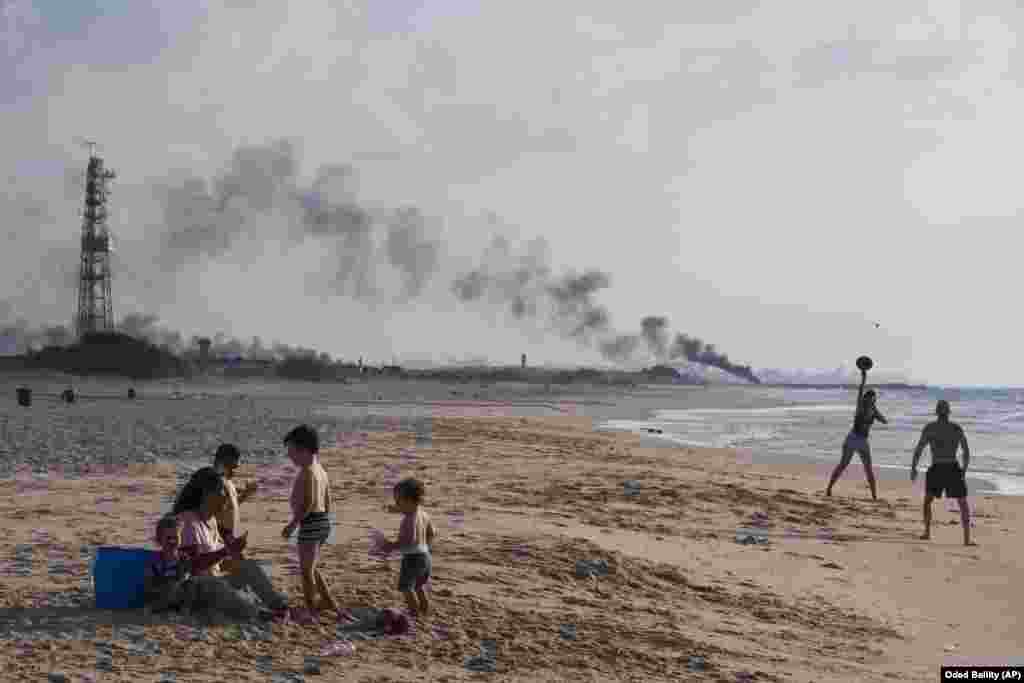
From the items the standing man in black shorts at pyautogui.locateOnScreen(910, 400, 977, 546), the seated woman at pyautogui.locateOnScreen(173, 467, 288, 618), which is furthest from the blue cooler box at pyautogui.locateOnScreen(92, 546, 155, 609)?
the standing man in black shorts at pyautogui.locateOnScreen(910, 400, 977, 546)

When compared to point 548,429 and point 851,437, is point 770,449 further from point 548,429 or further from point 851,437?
point 851,437

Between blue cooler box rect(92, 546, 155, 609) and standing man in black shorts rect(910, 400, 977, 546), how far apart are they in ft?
32.3

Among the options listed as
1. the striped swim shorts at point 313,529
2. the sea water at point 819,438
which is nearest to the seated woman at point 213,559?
the striped swim shorts at point 313,529

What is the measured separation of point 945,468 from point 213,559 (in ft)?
32.5

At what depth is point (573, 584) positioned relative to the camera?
8.75 m

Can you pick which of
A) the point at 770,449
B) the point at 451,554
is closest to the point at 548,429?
the point at 770,449

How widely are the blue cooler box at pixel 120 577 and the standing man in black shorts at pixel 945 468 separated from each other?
984 centimetres

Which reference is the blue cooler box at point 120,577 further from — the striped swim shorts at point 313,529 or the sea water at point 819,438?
the sea water at point 819,438

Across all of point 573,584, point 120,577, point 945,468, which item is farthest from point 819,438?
point 120,577

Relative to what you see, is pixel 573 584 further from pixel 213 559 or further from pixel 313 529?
pixel 213 559

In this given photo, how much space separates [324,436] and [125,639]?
18594mm

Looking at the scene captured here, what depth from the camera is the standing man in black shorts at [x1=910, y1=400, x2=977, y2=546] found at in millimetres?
13031

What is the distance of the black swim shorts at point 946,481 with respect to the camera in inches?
515

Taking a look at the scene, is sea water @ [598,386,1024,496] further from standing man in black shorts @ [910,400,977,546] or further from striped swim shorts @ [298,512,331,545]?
striped swim shorts @ [298,512,331,545]
